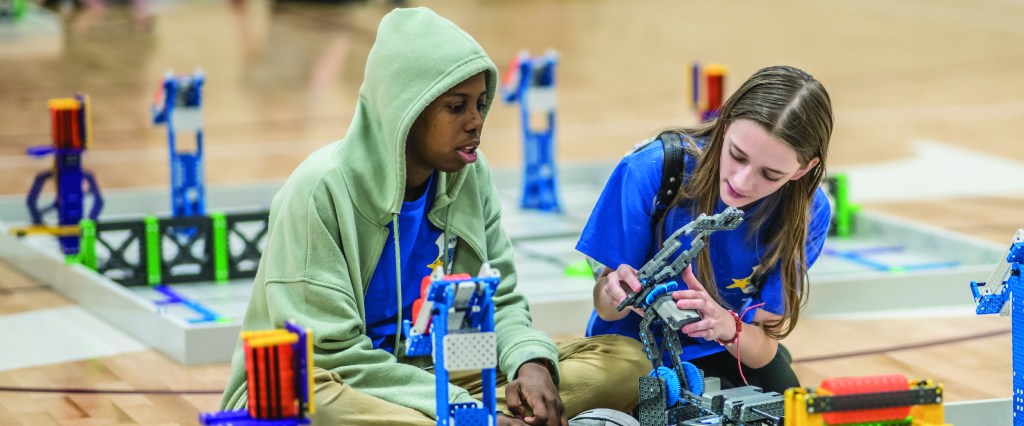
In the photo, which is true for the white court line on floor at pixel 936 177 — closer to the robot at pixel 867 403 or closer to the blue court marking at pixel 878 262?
the blue court marking at pixel 878 262

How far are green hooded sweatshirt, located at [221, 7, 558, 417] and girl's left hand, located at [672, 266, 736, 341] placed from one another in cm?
32

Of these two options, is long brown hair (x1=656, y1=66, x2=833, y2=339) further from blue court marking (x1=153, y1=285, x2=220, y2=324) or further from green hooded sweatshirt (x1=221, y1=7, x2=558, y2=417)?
blue court marking (x1=153, y1=285, x2=220, y2=324)

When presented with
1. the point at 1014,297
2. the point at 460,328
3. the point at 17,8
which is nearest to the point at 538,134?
the point at 1014,297

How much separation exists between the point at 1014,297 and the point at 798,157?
0.53m

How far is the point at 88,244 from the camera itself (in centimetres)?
558

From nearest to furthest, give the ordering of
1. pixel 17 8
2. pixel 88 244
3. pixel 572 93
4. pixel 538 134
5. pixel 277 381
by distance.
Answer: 1. pixel 277 381
2. pixel 88 244
3. pixel 538 134
4. pixel 572 93
5. pixel 17 8

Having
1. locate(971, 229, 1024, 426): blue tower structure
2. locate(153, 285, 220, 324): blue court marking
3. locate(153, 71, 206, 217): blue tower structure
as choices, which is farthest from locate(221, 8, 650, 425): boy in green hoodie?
locate(153, 71, 206, 217): blue tower structure

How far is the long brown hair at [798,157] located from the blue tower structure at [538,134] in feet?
10.6

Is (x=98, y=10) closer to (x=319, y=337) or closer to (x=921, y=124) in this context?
(x=921, y=124)

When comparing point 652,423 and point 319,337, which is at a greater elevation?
point 319,337

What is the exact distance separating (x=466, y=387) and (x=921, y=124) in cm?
602

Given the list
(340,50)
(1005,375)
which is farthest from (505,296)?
(340,50)

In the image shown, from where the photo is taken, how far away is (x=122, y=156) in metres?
7.98

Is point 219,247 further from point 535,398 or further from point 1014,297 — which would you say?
point 1014,297
